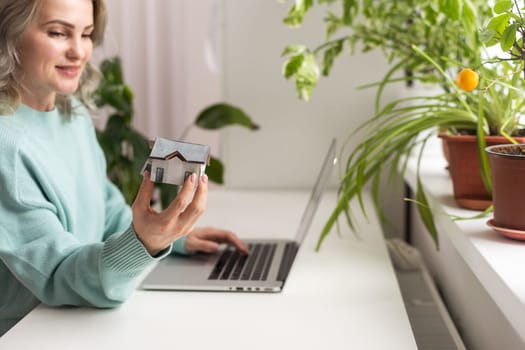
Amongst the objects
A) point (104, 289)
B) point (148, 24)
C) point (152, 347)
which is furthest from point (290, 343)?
point (148, 24)

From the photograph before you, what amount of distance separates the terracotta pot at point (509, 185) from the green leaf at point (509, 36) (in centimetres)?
21

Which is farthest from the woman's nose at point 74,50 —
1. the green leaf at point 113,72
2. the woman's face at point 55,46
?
the green leaf at point 113,72

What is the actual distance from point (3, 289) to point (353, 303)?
0.60m

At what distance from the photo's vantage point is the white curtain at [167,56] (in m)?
3.08

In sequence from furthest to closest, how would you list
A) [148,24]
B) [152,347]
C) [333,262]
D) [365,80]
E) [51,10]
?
1. [148,24]
2. [365,80]
3. [333,262]
4. [51,10]
5. [152,347]

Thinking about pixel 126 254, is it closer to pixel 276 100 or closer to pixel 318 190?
pixel 318 190

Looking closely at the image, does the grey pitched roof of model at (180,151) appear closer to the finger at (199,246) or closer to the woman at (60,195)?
the woman at (60,195)

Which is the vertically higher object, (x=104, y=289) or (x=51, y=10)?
(x=51, y=10)

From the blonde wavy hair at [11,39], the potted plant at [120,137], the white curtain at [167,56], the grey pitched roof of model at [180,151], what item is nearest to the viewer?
the grey pitched roof of model at [180,151]

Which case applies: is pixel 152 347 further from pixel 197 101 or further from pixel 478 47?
pixel 197 101

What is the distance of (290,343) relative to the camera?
0.93 meters

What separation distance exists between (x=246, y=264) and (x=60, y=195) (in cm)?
35

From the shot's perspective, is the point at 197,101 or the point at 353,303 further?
the point at 197,101

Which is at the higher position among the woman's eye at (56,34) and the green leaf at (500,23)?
the green leaf at (500,23)
